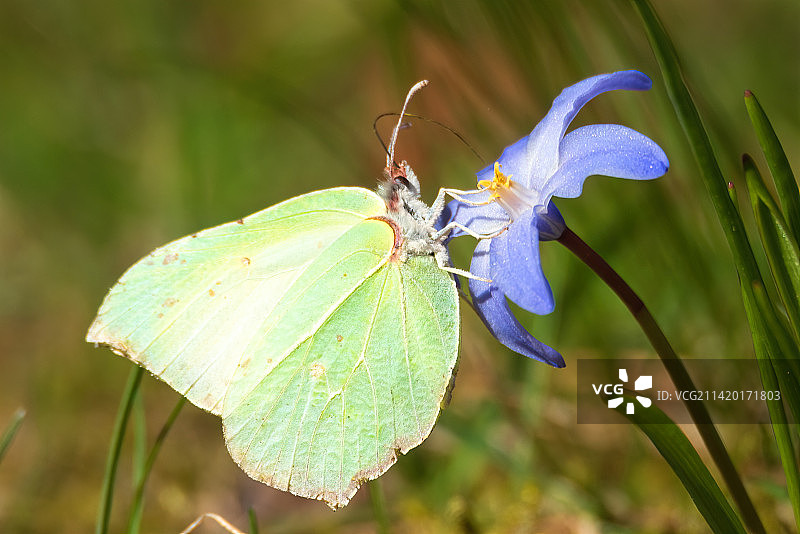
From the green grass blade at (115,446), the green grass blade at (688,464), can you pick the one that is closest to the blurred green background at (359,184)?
the green grass blade at (688,464)

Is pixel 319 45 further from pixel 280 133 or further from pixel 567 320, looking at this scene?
pixel 567 320

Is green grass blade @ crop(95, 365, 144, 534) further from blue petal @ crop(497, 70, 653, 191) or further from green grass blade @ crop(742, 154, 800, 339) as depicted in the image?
green grass blade @ crop(742, 154, 800, 339)

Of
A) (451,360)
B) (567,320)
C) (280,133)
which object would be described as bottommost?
(451,360)

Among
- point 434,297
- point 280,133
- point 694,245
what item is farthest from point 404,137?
point 434,297

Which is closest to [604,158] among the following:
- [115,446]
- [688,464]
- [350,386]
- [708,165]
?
[708,165]

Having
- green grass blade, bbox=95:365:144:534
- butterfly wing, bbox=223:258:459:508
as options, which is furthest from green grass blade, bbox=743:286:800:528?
green grass blade, bbox=95:365:144:534

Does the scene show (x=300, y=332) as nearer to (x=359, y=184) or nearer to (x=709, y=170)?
(x=709, y=170)

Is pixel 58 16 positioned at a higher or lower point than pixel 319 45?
lower
